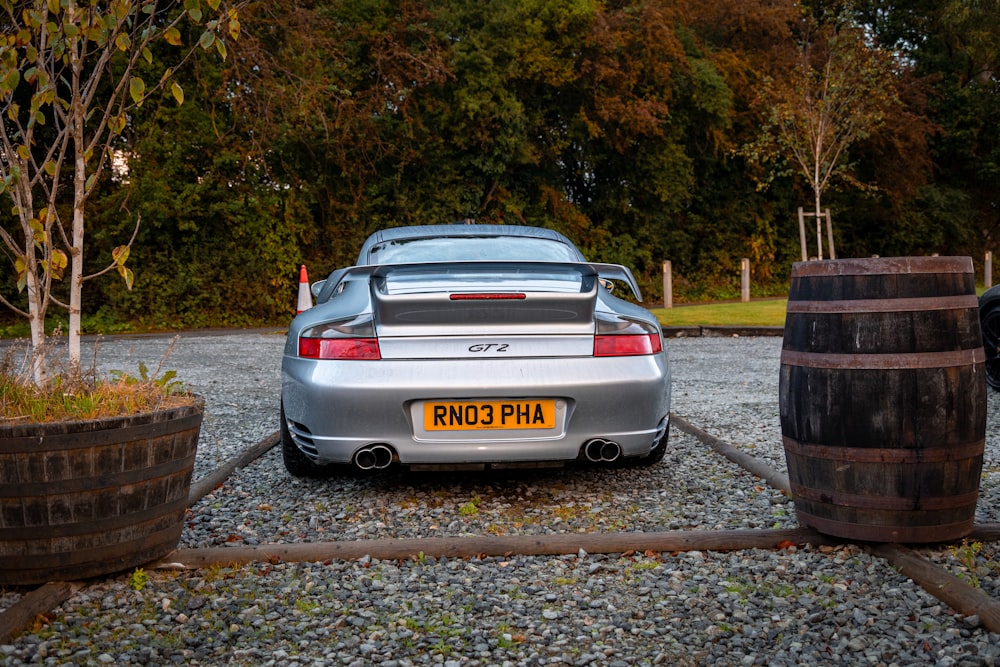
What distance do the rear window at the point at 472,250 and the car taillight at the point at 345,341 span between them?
0.80 m

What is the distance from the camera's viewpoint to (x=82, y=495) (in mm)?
2795

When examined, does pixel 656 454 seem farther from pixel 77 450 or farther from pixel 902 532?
pixel 77 450

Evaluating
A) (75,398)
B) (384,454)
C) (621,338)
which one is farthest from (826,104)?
(75,398)

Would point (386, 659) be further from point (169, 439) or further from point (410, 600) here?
point (169, 439)

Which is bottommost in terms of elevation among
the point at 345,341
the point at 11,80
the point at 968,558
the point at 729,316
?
the point at 729,316

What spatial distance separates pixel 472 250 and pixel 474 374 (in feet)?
3.99

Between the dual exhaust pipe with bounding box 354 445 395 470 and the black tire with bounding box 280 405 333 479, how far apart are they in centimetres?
63

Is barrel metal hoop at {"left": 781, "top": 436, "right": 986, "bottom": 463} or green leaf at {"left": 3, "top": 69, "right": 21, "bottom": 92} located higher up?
green leaf at {"left": 3, "top": 69, "right": 21, "bottom": 92}

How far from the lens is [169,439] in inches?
119

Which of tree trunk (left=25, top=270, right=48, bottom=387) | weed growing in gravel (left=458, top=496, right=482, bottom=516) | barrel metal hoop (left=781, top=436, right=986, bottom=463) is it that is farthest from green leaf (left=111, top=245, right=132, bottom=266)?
barrel metal hoop (left=781, top=436, right=986, bottom=463)

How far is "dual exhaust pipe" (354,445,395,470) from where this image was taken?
3.81m

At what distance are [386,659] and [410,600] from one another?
43 centimetres

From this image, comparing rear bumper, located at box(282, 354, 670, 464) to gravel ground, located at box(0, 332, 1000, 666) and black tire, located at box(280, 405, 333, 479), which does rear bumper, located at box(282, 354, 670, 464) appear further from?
black tire, located at box(280, 405, 333, 479)

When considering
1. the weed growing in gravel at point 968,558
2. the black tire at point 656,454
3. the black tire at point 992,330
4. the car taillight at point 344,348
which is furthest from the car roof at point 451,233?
the black tire at point 992,330
